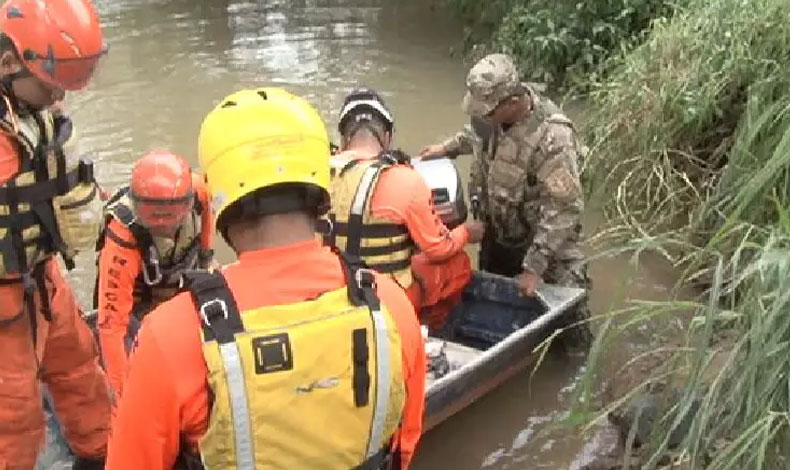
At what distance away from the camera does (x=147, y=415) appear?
→ 88.0 inches

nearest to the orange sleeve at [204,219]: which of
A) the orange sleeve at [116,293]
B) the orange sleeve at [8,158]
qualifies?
the orange sleeve at [116,293]

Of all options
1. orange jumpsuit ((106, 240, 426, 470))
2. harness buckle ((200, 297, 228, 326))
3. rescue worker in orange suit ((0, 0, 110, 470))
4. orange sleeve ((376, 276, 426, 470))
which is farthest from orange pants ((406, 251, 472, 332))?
harness buckle ((200, 297, 228, 326))

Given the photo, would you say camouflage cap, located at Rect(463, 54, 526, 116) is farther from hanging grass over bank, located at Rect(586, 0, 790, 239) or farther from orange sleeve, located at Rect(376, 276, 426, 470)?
orange sleeve, located at Rect(376, 276, 426, 470)

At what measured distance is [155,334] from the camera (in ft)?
7.18

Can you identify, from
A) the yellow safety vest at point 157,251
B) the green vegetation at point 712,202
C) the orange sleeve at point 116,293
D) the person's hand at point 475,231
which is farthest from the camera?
the person's hand at point 475,231

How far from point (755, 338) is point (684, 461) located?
91 centimetres

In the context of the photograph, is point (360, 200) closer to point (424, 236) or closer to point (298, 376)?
point (424, 236)

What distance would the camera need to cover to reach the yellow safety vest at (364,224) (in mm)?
4863

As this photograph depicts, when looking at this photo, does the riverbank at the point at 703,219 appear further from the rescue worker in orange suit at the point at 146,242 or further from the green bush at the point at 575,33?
the rescue worker in orange suit at the point at 146,242

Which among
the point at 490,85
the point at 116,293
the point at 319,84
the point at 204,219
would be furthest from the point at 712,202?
the point at 319,84

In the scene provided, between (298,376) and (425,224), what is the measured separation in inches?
110

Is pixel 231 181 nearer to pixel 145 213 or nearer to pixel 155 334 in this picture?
pixel 155 334

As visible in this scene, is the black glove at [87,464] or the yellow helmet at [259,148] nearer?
the yellow helmet at [259,148]

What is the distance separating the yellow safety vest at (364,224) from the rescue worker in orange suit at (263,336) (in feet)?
8.10
